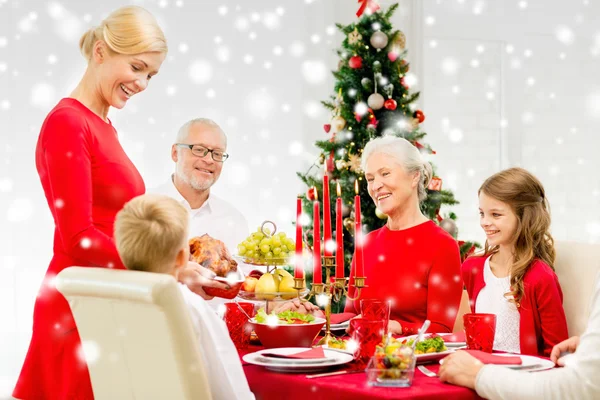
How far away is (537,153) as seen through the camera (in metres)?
5.73

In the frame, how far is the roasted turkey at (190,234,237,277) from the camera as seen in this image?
2.05m

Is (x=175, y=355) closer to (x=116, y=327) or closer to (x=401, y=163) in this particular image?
(x=116, y=327)

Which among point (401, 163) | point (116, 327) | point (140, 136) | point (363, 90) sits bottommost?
point (116, 327)

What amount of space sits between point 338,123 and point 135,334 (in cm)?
312

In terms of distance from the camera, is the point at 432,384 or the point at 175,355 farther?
the point at 432,384

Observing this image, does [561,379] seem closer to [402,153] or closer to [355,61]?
[402,153]

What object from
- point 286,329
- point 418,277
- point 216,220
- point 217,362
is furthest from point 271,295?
point 216,220

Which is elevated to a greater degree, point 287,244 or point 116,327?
point 287,244

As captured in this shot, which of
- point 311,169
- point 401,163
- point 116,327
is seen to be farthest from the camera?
point 311,169

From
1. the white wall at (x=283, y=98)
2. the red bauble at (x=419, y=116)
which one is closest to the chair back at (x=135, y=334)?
the white wall at (x=283, y=98)

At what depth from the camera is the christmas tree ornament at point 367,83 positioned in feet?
14.9

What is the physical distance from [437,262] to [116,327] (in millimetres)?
1303

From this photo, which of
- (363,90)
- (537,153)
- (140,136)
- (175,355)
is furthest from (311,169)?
(175,355)

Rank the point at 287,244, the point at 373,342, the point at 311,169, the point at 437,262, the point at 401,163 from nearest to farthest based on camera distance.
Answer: the point at 373,342 → the point at 287,244 → the point at 437,262 → the point at 401,163 → the point at 311,169
